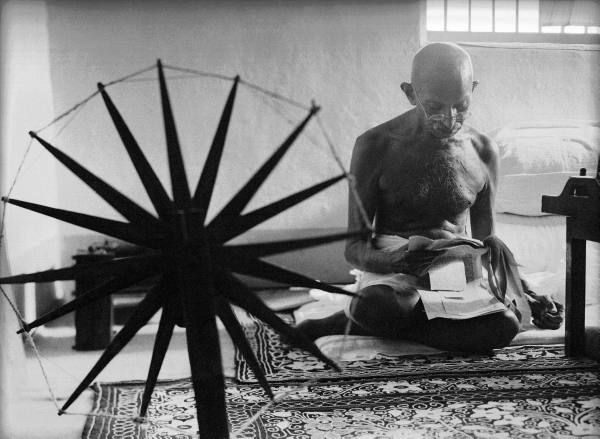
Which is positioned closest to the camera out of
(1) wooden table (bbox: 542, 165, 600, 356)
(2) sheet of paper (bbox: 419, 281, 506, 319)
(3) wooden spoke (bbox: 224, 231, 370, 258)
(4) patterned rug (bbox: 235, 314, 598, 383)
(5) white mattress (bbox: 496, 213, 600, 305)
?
(3) wooden spoke (bbox: 224, 231, 370, 258)

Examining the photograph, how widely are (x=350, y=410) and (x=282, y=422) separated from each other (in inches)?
12.0

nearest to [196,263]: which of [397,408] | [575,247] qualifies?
[397,408]

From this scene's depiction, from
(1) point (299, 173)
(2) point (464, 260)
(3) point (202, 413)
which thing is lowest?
(3) point (202, 413)

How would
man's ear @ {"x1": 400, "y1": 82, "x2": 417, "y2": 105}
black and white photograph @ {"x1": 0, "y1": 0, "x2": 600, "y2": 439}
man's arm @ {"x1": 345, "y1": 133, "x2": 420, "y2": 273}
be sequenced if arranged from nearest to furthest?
black and white photograph @ {"x1": 0, "y1": 0, "x2": 600, "y2": 439}
man's arm @ {"x1": 345, "y1": 133, "x2": 420, "y2": 273}
man's ear @ {"x1": 400, "y1": 82, "x2": 417, "y2": 105}

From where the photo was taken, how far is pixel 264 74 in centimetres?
458

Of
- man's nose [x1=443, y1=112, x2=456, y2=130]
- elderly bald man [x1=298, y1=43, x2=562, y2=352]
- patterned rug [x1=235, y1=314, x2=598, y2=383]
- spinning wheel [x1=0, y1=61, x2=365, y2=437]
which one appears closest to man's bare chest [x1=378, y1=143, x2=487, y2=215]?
elderly bald man [x1=298, y1=43, x2=562, y2=352]

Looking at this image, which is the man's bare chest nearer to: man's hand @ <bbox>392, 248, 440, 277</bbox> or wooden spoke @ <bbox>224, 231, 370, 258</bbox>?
man's hand @ <bbox>392, 248, 440, 277</bbox>

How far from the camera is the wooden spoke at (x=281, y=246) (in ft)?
6.72

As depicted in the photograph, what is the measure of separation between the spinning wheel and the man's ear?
7.47 feet

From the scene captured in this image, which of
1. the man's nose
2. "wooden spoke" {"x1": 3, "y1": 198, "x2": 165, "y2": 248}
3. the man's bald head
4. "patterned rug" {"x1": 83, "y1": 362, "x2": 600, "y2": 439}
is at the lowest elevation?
"patterned rug" {"x1": 83, "y1": 362, "x2": 600, "y2": 439}

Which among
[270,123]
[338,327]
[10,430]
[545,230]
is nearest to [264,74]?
[270,123]

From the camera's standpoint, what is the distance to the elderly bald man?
418 cm

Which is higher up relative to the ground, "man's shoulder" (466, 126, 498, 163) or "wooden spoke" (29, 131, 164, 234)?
"man's shoulder" (466, 126, 498, 163)

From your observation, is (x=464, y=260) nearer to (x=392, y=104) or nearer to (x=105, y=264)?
(x=392, y=104)
